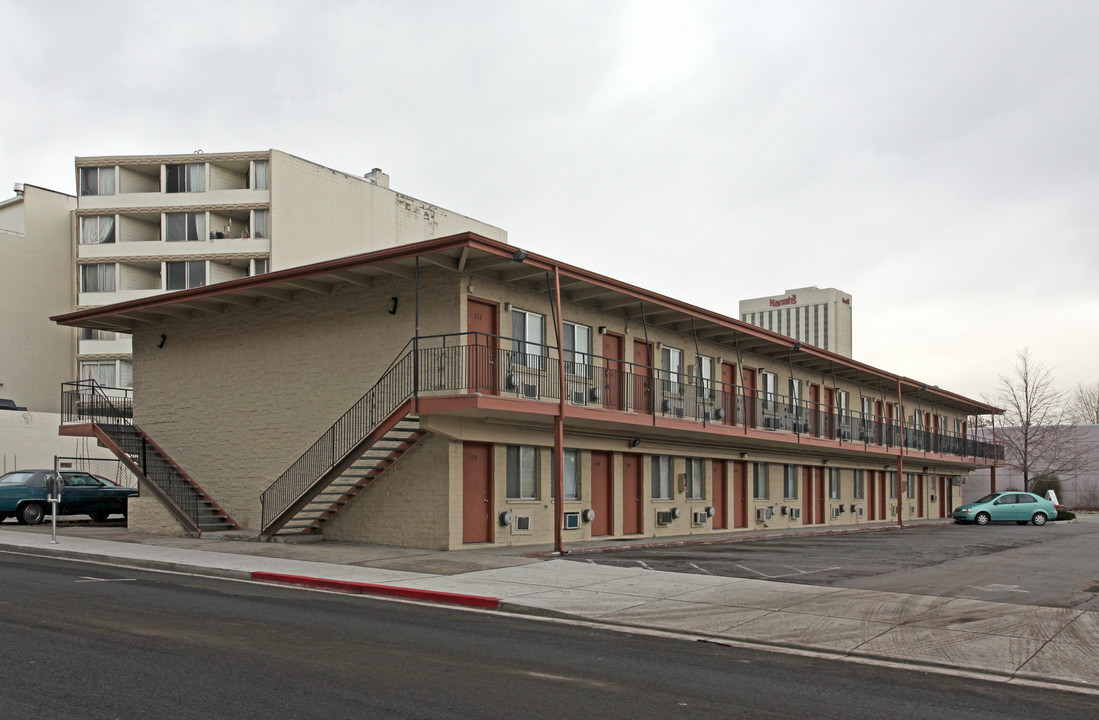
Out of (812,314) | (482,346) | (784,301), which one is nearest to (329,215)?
(482,346)

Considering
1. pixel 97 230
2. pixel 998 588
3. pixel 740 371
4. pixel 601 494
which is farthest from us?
pixel 97 230

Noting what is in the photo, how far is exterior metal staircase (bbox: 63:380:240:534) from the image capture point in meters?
23.9

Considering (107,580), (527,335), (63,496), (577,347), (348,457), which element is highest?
(527,335)

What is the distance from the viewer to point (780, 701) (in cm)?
768

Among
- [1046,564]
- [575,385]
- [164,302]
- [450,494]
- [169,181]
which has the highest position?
[169,181]

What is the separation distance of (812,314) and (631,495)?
120 m

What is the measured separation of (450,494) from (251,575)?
553 cm

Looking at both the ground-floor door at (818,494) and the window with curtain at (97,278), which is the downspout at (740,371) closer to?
the ground-floor door at (818,494)

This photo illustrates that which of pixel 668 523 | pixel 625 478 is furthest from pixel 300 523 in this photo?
pixel 668 523

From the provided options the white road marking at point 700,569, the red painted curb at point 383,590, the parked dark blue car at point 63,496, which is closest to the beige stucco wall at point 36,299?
the parked dark blue car at point 63,496

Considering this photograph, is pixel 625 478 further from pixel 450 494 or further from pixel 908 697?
pixel 908 697

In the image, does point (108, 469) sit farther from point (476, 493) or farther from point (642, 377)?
point (642, 377)

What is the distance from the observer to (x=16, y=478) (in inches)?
1073

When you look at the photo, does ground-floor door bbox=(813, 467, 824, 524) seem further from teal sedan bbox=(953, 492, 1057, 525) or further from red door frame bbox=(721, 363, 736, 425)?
red door frame bbox=(721, 363, 736, 425)
